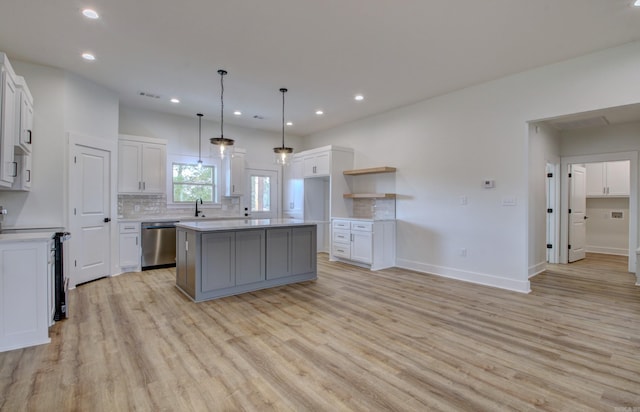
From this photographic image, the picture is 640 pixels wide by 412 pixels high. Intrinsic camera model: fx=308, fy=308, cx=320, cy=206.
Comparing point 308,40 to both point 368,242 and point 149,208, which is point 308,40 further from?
point 149,208

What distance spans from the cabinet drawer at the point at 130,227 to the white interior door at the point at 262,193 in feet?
7.96

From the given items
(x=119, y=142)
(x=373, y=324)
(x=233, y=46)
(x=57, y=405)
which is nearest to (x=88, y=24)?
(x=233, y=46)

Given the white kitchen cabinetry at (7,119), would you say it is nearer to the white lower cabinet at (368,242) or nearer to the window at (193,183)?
the window at (193,183)

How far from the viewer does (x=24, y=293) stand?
260 centimetres

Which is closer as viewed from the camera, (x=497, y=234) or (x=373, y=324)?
(x=373, y=324)

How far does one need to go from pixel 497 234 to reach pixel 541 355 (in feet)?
7.49

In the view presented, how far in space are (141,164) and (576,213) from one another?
852 centimetres

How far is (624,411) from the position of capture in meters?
1.82

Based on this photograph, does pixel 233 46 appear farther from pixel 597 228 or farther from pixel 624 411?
pixel 597 228

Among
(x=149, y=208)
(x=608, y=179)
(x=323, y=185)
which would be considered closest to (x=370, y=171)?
(x=323, y=185)

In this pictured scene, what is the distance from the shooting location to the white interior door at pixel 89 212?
4359 millimetres

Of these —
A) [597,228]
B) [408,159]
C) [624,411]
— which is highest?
[408,159]

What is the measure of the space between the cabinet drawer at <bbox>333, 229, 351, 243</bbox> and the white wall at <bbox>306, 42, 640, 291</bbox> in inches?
37.8

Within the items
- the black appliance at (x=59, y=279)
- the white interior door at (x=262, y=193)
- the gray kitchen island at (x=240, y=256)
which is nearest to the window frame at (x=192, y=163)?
the white interior door at (x=262, y=193)
